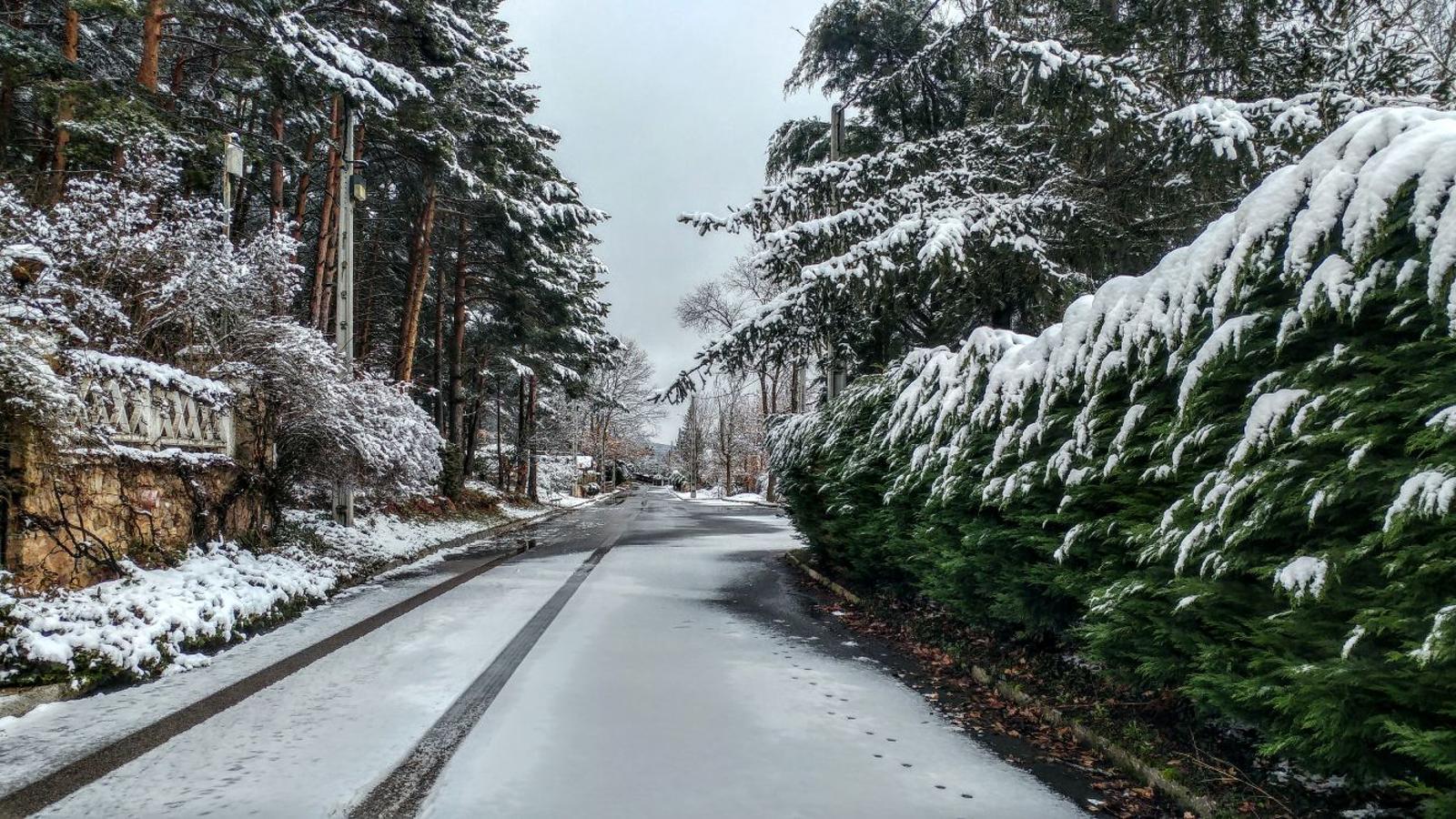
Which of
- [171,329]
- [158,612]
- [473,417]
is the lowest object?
[158,612]

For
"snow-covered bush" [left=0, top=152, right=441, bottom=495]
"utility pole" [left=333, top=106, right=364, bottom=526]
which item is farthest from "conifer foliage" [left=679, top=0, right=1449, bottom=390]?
"utility pole" [left=333, top=106, right=364, bottom=526]

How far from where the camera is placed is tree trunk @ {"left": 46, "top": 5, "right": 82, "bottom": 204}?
9.16 m

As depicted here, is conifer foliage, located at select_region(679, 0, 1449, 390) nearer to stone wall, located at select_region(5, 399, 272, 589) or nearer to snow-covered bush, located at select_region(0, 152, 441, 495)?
snow-covered bush, located at select_region(0, 152, 441, 495)

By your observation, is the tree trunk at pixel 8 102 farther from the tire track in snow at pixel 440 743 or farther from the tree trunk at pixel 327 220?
the tire track in snow at pixel 440 743

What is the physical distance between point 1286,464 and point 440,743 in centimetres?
422

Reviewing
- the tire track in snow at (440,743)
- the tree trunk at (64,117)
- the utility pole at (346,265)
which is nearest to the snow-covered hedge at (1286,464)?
the tire track in snow at (440,743)

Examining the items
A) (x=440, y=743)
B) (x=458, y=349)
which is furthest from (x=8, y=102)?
(x=440, y=743)

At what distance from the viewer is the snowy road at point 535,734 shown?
3.55 meters

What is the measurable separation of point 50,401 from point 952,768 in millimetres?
6685

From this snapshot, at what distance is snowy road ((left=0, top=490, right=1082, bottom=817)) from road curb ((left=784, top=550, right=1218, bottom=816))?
1.65 feet

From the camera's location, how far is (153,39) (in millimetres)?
10391

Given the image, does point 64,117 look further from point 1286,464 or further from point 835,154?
point 1286,464

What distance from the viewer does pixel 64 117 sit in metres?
9.63

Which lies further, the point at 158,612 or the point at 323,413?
the point at 323,413
